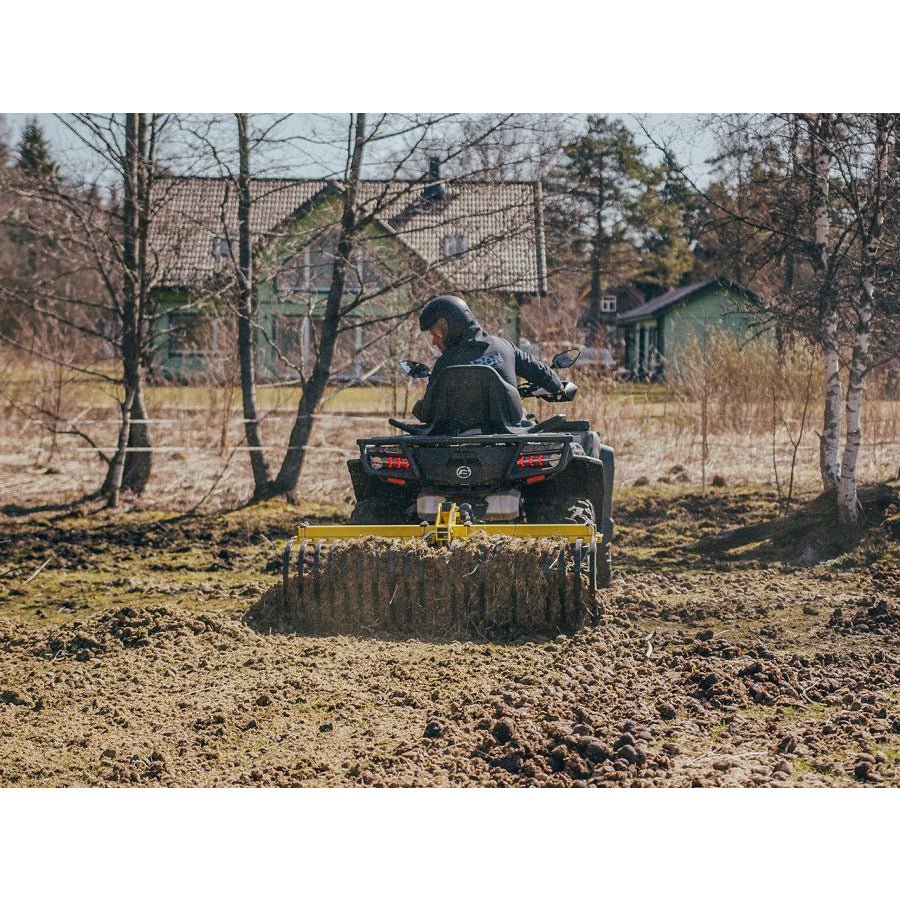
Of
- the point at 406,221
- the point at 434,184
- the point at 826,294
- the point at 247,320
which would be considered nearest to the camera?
the point at 826,294

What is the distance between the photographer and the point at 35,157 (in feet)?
39.2

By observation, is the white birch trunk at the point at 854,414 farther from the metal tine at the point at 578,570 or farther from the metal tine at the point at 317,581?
the metal tine at the point at 317,581

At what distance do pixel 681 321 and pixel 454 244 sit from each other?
13.7ft

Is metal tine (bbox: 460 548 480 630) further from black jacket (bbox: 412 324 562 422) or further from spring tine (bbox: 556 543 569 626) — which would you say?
black jacket (bbox: 412 324 562 422)

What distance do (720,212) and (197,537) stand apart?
515 cm

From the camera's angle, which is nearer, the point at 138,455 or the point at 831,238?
the point at 831,238

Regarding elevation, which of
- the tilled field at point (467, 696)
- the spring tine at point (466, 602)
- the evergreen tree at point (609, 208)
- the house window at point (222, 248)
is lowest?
the tilled field at point (467, 696)

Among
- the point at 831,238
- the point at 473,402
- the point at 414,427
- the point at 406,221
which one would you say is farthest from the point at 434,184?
the point at 473,402

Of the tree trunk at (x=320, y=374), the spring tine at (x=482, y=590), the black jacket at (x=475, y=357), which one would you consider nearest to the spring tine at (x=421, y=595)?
the spring tine at (x=482, y=590)

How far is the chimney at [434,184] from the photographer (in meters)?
11.8

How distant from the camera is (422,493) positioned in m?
7.39

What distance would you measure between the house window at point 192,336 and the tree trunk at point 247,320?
2.34 ft

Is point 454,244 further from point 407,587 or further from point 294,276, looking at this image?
point 407,587

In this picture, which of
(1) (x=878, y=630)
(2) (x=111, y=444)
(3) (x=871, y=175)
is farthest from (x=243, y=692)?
(2) (x=111, y=444)
